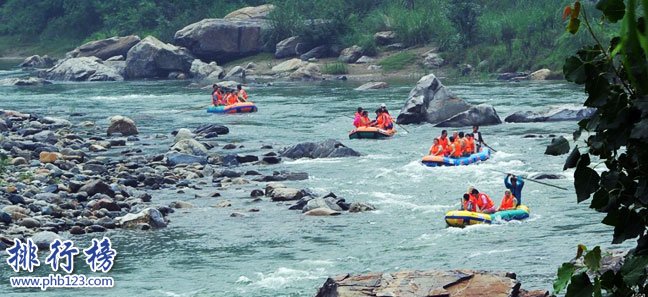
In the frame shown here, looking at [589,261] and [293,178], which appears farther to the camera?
[293,178]

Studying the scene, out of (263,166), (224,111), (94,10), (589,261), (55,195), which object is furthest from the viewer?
(94,10)

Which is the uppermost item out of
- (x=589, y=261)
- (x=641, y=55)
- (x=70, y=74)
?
(x=641, y=55)

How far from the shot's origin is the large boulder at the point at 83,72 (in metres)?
50.9

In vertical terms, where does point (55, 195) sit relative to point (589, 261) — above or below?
below

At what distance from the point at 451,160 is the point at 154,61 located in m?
30.4

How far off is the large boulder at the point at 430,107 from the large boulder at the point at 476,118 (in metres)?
0.82

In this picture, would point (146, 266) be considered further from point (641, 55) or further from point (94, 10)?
point (94, 10)

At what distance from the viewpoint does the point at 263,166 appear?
80.5ft

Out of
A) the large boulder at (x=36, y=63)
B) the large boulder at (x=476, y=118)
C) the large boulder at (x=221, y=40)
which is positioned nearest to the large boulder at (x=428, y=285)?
the large boulder at (x=476, y=118)

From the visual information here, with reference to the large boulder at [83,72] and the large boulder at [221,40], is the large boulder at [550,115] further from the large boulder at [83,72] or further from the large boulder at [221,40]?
the large boulder at [221,40]

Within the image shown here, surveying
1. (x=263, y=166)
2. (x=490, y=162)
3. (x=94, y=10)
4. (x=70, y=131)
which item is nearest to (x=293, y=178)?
(x=263, y=166)

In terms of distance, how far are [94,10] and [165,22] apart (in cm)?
906

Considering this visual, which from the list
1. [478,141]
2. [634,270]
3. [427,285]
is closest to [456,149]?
[478,141]

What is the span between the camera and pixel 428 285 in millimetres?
11047
